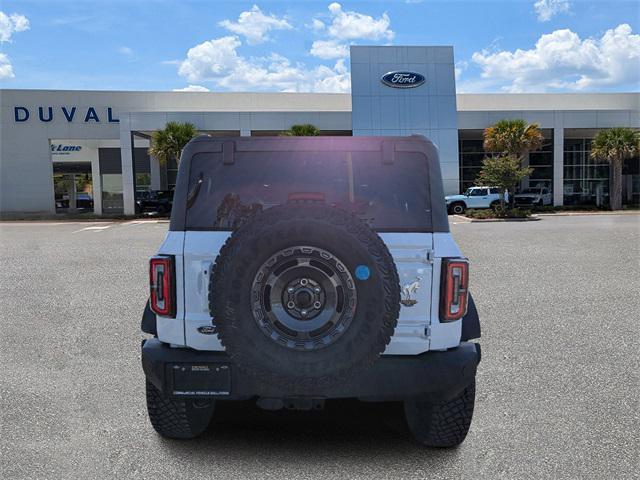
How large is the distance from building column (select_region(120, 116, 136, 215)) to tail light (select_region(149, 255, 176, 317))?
32.1 meters

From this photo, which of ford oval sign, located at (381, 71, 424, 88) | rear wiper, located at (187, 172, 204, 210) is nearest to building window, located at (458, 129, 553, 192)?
ford oval sign, located at (381, 71, 424, 88)

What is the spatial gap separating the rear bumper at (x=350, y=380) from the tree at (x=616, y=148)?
35418mm

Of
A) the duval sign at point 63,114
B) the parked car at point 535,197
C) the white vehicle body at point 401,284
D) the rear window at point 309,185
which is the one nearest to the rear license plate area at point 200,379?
the white vehicle body at point 401,284

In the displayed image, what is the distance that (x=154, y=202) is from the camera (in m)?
33.2

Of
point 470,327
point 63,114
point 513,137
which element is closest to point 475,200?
point 513,137

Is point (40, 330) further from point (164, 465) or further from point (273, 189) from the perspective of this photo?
point (273, 189)

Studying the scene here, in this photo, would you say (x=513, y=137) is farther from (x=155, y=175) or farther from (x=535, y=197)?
Result: (x=155, y=175)

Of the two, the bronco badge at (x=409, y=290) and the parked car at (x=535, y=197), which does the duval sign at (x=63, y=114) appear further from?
the bronco badge at (x=409, y=290)

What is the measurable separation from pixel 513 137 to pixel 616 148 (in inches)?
279

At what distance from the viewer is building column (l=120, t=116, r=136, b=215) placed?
1292 inches

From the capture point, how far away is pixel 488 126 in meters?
35.4

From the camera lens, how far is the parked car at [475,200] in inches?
1273

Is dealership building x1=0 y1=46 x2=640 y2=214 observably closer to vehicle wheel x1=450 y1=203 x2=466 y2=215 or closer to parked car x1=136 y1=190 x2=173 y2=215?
parked car x1=136 y1=190 x2=173 y2=215

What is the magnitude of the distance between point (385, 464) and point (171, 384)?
1362mm
